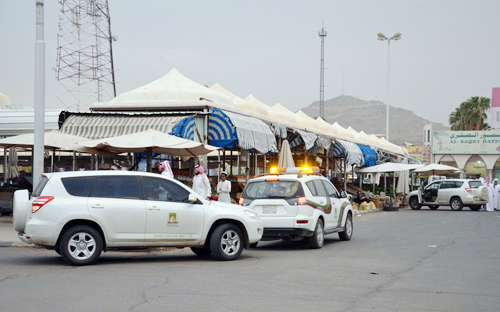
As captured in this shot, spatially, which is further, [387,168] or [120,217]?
[387,168]

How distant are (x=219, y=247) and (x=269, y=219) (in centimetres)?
279

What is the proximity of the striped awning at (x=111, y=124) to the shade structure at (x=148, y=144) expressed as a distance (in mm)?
2225

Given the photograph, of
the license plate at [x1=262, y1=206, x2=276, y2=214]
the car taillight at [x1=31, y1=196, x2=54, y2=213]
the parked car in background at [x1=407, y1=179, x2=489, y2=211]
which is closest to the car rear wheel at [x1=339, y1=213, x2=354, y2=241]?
the license plate at [x1=262, y1=206, x2=276, y2=214]

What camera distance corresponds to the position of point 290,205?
15070 mm

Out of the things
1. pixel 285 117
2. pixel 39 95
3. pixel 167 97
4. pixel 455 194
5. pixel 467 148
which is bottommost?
pixel 455 194

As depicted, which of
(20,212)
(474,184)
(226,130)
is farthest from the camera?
(474,184)

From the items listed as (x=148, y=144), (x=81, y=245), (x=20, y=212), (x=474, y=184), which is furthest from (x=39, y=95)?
(x=474, y=184)

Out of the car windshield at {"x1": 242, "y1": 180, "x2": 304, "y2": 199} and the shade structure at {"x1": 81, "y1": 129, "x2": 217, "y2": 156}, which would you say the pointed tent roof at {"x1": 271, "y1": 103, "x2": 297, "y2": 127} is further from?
the car windshield at {"x1": 242, "y1": 180, "x2": 304, "y2": 199}

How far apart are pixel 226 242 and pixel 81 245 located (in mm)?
2677

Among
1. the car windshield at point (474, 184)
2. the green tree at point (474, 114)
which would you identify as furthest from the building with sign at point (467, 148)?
the car windshield at point (474, 184)

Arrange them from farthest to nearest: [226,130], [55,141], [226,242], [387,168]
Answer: [387,168] < [226,130] < [55,141] < [226,242]

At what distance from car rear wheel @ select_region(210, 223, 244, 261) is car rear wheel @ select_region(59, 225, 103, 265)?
2.09 m

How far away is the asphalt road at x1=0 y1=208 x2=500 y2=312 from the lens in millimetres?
8016

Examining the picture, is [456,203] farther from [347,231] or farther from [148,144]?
[148,144]
